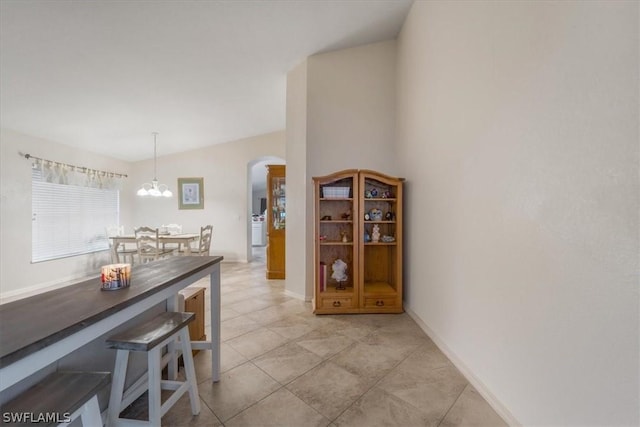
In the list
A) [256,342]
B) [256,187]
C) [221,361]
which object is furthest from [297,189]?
[256,187]

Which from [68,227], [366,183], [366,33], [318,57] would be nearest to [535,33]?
[366,183]

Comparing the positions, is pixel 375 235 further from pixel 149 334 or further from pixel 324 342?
pixel 149 334

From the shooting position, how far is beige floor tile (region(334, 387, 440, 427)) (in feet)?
4.93

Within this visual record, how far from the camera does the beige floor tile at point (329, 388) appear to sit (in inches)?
64.5

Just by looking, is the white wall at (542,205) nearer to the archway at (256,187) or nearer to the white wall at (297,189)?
the white wall at (297,189)

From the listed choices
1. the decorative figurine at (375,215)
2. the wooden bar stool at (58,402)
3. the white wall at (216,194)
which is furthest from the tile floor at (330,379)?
the white wall at (216,194)

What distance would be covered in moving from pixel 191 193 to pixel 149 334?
18.2 ft

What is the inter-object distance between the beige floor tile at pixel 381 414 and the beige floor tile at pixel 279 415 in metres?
0.14

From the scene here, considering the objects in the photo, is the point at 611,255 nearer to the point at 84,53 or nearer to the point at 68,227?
the point at 84,53

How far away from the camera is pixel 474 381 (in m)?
1.83

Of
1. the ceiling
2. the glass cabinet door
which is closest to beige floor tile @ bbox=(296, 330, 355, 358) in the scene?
the glass cabinet door

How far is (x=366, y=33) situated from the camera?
3.31m

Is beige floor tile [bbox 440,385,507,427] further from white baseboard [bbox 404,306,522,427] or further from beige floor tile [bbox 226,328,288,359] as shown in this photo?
beige floor tile [bbox 226,328,288,359]

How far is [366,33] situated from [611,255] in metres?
3.28
